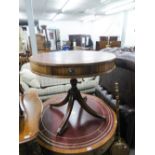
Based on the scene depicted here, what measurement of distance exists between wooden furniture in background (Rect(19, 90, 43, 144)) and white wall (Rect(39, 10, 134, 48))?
7.02 m

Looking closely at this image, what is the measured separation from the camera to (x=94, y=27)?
392 inches

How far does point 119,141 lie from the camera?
1243 mm

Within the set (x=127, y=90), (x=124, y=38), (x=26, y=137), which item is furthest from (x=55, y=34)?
(x=26, y=137)

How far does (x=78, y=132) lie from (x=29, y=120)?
41cm

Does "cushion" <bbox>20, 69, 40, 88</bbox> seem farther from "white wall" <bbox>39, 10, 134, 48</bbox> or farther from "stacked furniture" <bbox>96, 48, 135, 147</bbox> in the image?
"white wall" <bbox>39, 10, 134, 48</bbox>

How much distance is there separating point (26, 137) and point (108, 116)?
2.61ft

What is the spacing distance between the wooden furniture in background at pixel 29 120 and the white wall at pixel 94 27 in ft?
23.0

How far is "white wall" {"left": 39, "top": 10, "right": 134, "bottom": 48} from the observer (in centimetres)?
752

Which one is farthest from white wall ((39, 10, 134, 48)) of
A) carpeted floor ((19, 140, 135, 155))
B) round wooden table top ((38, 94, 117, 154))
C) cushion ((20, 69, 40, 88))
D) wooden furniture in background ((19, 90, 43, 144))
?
carpeted floor ((19, 140, 135, 155))

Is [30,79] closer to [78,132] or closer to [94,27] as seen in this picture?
[78,132]

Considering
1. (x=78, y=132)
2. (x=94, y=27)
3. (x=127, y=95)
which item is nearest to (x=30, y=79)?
(x=78, y=132)

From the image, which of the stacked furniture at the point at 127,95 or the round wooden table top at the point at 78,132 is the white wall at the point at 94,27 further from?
the round wooden table top at the point at 78,132

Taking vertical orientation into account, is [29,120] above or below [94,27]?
below
